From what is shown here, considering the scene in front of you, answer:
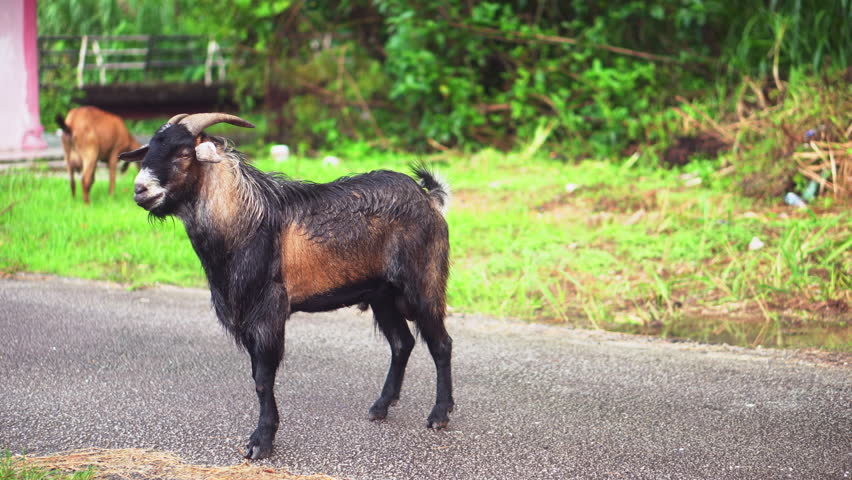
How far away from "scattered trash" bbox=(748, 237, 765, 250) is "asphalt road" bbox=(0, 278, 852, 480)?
160 cm

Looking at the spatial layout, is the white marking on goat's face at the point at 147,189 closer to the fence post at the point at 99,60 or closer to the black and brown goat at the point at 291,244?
the black and brown goat at the point at 291,244

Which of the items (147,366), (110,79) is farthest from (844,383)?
(110,79)

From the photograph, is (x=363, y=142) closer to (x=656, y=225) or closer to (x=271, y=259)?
(x=656, y=225)

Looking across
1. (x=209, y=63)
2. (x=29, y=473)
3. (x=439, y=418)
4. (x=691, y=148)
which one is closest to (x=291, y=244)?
(x=439, y=418)

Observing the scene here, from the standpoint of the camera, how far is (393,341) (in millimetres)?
4645

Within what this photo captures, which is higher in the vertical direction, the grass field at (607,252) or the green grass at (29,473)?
the green grass at (29,473)

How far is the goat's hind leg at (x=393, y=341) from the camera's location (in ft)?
15.1

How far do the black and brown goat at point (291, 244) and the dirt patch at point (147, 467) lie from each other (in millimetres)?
179

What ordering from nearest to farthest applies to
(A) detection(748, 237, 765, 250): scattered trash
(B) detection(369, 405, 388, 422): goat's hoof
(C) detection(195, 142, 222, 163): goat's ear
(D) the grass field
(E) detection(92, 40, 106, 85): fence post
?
1. (C) detection(195, 142, 222, 163): goat's ear
2. (B) detection(369, 405, 388, 422): goat's hoof
3. (D) the grass field
4. (A) detection(748, 237, 765, 250): scattered trash
5. (E) detection(92, 40, 106, 85): fence post

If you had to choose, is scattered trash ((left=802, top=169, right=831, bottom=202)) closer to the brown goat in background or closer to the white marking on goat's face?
the white marking on goat's face

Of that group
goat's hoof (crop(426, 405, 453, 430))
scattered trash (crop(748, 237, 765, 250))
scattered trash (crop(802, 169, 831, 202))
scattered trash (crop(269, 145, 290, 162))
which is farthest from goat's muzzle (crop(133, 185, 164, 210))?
scattered trash (crop(269, 145, 290, 162))

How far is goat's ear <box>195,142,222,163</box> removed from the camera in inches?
155

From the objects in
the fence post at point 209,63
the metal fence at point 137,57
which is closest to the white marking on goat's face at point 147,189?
the metal fence at point 137,57

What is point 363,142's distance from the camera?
12555 mm
